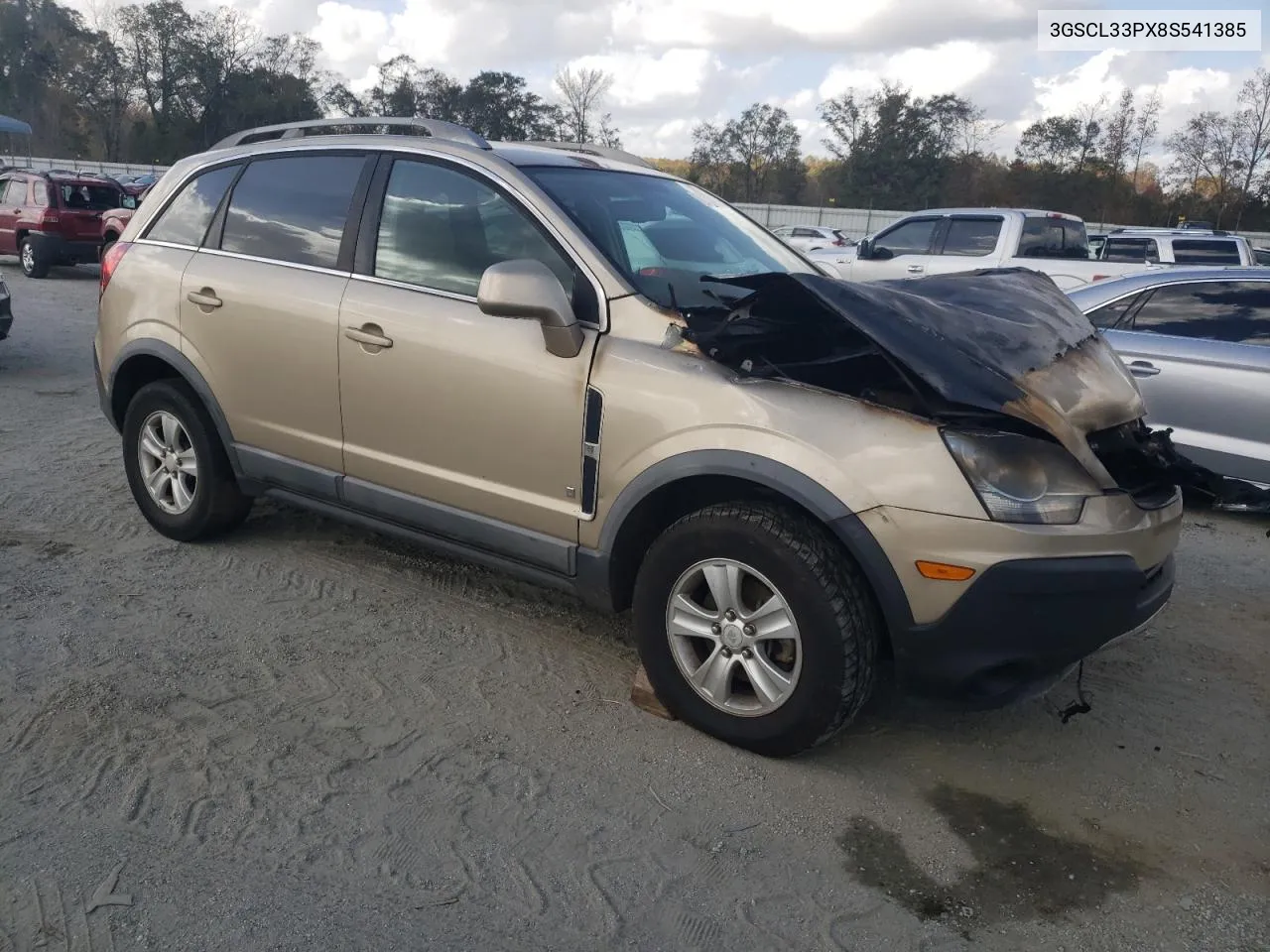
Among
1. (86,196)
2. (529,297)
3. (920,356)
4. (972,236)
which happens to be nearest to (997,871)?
(920,356)

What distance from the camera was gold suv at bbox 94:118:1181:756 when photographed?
2.80 m

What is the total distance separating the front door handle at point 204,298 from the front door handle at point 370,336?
88 centimetres

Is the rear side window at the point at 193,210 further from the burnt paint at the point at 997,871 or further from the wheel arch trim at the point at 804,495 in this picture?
the burnt paint at the point at 997,871

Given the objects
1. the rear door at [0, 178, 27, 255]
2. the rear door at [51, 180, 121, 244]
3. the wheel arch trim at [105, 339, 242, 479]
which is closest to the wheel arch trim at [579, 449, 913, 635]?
the wheel arch trim at [105, 339, 242, 479]

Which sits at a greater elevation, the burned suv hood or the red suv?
the red suv

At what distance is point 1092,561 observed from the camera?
2770mm

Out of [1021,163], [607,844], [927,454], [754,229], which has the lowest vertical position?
[607,844]

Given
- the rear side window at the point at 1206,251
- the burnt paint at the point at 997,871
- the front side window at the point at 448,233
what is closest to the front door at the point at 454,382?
the front side window at the point at 448,233

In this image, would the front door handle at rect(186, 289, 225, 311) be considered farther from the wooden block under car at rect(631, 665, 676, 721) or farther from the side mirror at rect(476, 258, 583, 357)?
the wooden block under car at rect(631, 665, 676, 721)

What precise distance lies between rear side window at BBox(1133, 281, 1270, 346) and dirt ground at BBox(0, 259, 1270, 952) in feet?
7.45

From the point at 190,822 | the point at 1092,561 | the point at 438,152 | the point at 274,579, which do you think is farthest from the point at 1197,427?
the point at 190,822

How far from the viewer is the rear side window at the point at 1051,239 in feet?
38.6

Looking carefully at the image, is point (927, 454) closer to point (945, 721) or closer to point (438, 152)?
point (945, 721)

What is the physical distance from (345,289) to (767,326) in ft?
6.05
